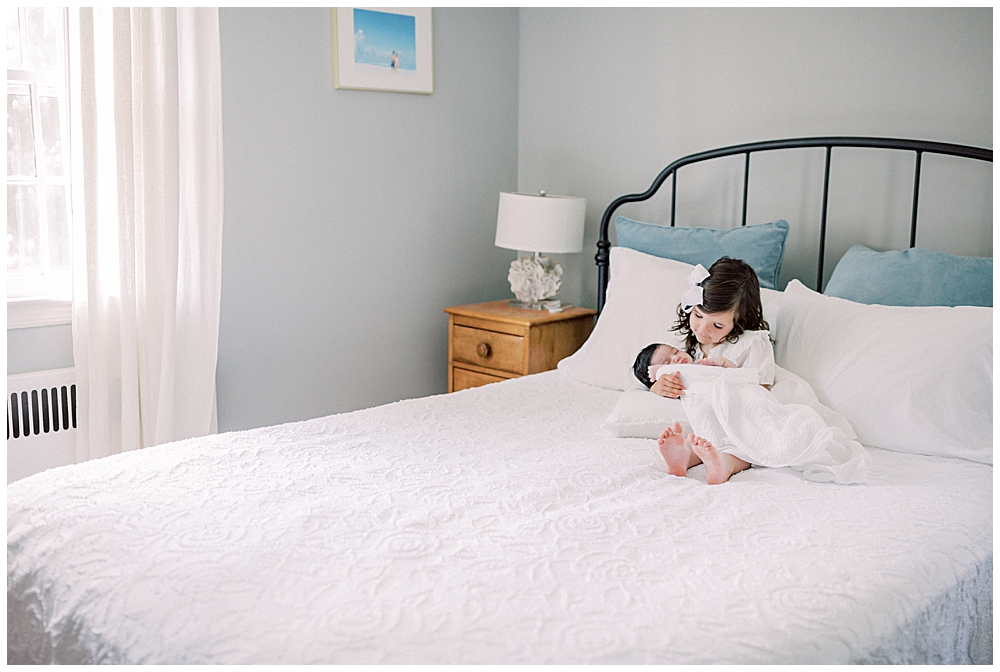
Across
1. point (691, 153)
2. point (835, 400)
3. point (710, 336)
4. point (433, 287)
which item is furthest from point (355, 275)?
point (835, 400)

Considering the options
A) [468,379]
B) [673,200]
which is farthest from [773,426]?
[468,379]

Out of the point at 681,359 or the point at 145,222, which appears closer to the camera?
the point at 681,359

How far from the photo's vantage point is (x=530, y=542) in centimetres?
130

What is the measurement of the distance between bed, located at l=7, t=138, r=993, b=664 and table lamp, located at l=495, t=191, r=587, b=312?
1.09 m

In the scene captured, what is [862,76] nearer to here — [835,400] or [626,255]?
[626,255]

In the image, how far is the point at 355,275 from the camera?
120 inches

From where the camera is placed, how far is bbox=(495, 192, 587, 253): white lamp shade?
9.73ft

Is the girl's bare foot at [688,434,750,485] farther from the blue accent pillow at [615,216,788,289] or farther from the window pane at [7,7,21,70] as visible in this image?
the window pane at [7,7,21,70]

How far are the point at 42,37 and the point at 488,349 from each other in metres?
1.66

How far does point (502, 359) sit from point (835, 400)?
1342 millimetres

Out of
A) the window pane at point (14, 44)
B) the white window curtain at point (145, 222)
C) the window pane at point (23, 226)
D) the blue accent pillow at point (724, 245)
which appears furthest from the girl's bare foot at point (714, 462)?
the window pane at point (14, 44)

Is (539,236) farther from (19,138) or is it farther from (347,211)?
(19,138)

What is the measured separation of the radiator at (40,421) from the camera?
2.39m

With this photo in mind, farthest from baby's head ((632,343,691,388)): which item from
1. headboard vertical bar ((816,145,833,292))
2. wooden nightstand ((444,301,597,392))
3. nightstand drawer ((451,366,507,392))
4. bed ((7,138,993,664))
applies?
nightstand drawer ((451,366,507,392))
